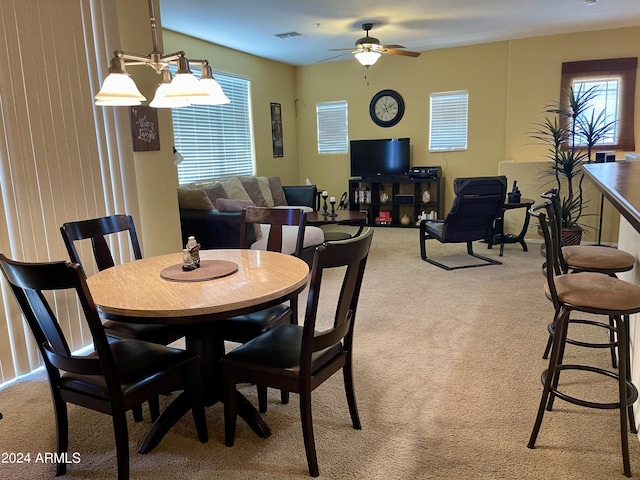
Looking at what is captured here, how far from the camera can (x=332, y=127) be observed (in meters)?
7.88

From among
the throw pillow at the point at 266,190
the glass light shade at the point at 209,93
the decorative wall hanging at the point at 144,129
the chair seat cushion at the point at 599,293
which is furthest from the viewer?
the throw pillow at the point at 266,190

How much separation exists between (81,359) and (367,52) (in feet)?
15.2

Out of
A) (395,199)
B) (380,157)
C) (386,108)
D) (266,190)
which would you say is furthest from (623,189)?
(386,108)

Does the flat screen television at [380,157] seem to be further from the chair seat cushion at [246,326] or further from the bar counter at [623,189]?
the chair seat cushion at [246,326]

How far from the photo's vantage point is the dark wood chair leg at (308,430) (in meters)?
1.81

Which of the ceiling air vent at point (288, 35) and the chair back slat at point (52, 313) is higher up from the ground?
the ceiling air vent at point (288, 35)

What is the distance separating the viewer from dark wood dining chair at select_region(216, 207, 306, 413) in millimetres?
2312

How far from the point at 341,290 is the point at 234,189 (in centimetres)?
436

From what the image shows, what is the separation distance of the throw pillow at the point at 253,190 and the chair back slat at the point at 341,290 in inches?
174

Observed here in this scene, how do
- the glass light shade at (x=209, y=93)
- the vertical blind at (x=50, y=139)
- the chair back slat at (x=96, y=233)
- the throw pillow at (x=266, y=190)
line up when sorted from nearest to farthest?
the glass light shade at (x=209, y=93), the chair back slat at (x=96, y=233), the vertical blind at (x=50, y=139), the throw pillow at (x=266, y=190)

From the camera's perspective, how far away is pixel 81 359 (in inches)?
67.3

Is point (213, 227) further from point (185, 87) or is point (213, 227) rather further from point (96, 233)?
point (185, 87)

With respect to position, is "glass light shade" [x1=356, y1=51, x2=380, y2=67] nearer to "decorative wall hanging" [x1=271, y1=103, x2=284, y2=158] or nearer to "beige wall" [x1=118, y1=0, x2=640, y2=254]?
"beige wall" [x1=118, y1=0, x2=640, y2=254]

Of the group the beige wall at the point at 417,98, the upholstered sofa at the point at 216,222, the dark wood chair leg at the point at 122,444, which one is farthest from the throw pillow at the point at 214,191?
the dark wood chair leg at the point at 122,444
